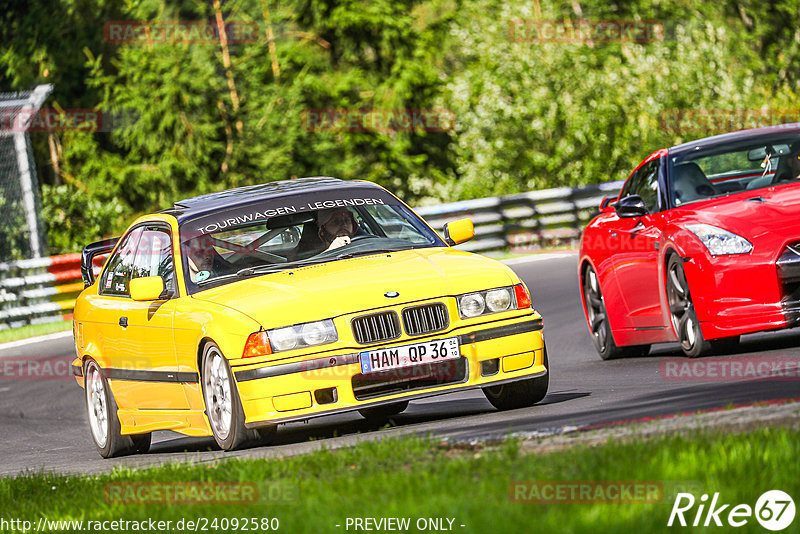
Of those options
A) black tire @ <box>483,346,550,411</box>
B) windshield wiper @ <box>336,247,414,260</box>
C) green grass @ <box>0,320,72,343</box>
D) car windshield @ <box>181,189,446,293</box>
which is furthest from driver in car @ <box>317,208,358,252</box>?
green grass @ <box>0,320,72,343</box>

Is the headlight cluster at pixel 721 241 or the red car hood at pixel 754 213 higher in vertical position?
the red car hood at pixel 754 213

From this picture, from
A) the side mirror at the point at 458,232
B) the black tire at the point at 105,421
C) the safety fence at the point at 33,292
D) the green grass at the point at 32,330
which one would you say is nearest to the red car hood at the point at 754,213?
the side mirror at the point at 458,232

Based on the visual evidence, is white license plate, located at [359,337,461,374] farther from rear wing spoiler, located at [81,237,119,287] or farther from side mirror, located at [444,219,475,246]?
rear wing spoiler, located at [81,237,119,287]

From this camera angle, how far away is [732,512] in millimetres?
4680

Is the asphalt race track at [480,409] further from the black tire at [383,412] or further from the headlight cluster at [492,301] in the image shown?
the headlight cluster at [492,301]

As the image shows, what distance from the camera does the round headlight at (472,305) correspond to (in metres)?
8.19

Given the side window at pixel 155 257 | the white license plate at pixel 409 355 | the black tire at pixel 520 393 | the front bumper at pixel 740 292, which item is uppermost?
the side window at pixel 155 257

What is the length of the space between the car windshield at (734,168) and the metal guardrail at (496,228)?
11.8 meters

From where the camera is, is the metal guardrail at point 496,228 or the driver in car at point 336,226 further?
the metal guardrail at point 496,228

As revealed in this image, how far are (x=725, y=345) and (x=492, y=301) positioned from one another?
2594 mm

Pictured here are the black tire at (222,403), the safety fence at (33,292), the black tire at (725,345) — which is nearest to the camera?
the black tire at (222,403)

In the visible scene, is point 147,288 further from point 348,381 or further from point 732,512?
point 732,512

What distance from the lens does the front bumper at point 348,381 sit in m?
7.87

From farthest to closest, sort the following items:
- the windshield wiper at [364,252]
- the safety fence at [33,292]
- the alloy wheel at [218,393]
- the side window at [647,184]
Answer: the safety fence at [33,292] < the side window at [647,184] < the windshield wiper at [364,252] < the alloy wheel at [218,393]
